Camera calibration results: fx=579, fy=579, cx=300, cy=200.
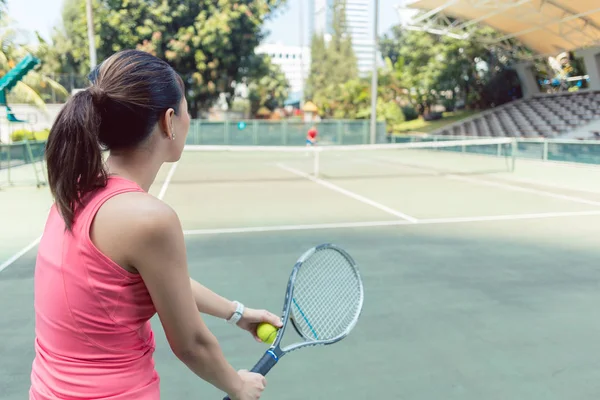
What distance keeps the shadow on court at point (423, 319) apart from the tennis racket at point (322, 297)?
1129mm

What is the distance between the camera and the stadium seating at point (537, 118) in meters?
28.2

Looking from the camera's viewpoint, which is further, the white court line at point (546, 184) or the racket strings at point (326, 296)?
the white court line at point (546, 184)

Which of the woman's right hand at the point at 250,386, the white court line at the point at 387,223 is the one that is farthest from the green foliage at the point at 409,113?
the woman's right hand at the point at 250,386

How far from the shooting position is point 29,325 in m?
4.23

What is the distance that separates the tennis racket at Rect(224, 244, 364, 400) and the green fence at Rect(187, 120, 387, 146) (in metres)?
28.3

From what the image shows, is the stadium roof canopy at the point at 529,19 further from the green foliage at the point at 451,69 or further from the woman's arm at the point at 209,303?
the woman's arm at the point at 209,303

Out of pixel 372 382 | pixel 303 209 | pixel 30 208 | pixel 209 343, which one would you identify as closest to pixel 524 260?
pixel 372 382

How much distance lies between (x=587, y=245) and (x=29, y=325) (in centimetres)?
591

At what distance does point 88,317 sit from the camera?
1255 mm

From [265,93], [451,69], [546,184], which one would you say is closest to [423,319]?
[546,184]

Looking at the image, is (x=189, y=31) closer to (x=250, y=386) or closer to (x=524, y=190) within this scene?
(x=524, y=190)

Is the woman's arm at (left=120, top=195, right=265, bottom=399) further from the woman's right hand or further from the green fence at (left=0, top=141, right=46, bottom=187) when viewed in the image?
the green fence at (left=0, top=141, right=46, bottom=187)

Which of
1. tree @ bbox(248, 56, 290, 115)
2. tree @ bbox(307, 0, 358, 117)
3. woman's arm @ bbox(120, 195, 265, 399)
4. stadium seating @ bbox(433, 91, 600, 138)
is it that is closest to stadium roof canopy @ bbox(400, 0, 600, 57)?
stadium seating @ bbox(433, 91, 600, 138)

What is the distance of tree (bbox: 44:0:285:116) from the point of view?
32469 mm
